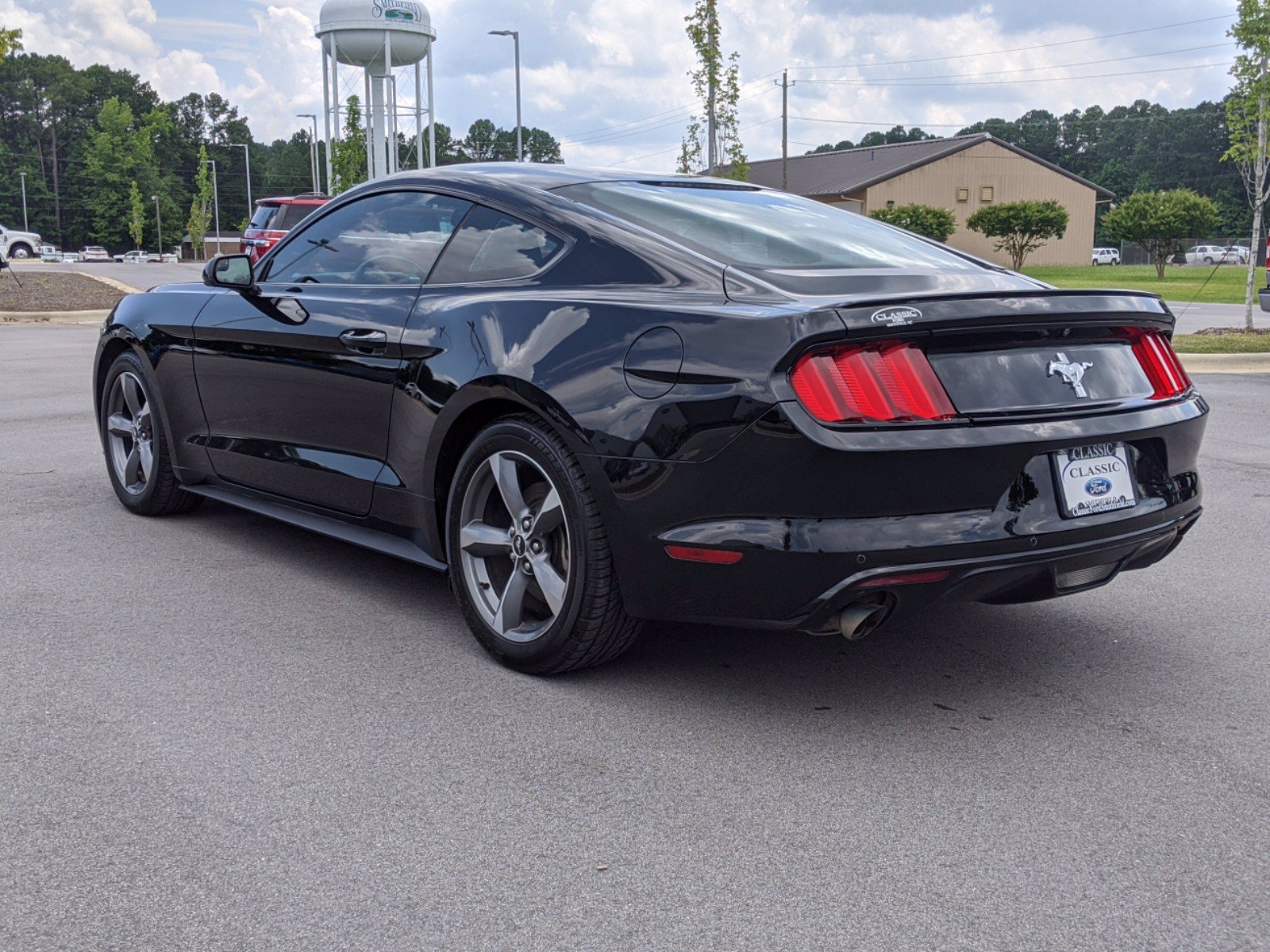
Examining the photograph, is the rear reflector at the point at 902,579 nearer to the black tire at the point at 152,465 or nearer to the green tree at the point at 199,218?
the black tire at the point at 152,465

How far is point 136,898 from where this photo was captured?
2475mm

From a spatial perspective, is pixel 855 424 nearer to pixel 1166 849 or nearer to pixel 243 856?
pixel 1166 849

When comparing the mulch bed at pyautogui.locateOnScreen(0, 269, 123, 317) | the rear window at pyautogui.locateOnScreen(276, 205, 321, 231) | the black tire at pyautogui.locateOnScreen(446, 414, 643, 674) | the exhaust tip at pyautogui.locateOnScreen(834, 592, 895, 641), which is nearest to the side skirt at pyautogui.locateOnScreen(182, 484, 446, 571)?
the black tire at pyautogui.locateOnScreen(446, 414, 643, 674)

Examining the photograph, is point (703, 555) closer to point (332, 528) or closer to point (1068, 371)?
point (1068, 371)

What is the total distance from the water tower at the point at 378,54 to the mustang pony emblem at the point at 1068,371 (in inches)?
1479

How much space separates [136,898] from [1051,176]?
68.8m

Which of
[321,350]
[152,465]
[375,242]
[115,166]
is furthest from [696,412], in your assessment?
[115,166]

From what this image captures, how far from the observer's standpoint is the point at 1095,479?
340 cm

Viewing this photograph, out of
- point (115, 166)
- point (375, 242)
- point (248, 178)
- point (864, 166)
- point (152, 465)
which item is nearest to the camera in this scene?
point (375, 242)

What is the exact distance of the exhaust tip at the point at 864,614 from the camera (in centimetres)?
319

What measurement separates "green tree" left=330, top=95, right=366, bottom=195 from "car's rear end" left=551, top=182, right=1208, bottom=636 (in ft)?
116

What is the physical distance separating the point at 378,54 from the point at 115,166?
76.7 m

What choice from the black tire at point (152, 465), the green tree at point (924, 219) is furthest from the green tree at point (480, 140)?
the black tire at point (152, 465)

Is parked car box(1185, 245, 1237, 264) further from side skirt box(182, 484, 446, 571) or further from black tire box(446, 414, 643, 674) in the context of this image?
black tire box(446, 414, 643, 674)
